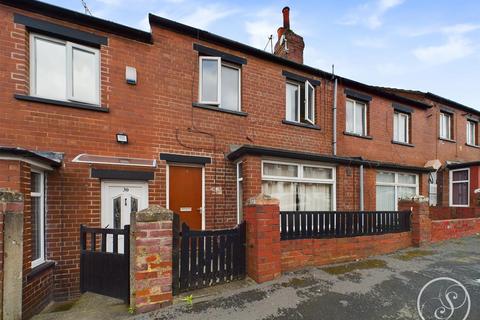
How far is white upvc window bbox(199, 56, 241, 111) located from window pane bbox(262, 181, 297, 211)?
2.35 m

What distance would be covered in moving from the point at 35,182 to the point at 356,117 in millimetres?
9693

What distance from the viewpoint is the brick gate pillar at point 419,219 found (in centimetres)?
696

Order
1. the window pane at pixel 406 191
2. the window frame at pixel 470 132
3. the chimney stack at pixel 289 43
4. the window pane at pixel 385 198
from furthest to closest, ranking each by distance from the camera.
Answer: the window frame at pixel 470 132, the chimney stack at pixel 289 43, the window pane at pixel 406 191, the window pane at pixel 385 198

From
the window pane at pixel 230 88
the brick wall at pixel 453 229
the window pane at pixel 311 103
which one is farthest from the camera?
the window pane at pixel 311 103

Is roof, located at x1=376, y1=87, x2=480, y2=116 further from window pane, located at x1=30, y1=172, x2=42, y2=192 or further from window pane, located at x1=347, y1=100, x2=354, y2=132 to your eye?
window pane, located at x1=30, y1=172, x2=42, y2=192

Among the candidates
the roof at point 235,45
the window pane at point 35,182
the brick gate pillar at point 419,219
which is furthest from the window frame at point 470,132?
the window pane at point 35,182

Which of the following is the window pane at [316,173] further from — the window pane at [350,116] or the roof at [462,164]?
the roof at [462,164]

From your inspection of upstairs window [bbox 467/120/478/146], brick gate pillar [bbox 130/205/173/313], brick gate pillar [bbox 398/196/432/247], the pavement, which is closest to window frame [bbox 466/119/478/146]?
upstairs window [bbox 467/120/478/146]

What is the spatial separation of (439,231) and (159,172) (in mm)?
7899

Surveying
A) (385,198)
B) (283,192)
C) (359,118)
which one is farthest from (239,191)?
(359,118)

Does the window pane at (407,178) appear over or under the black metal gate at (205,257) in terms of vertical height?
over

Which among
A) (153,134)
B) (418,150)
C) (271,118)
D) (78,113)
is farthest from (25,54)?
(418,150)

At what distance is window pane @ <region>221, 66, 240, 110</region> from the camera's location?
24.2 feet

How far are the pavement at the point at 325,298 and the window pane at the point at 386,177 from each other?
3713 millimetres
